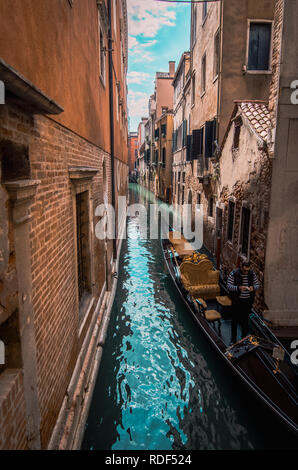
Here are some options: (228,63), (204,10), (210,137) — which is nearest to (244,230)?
(210,137)

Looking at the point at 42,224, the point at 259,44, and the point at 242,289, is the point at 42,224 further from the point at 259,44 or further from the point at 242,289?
the point at 259,44

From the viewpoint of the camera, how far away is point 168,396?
4.96m

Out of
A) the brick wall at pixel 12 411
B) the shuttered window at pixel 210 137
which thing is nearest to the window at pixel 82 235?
the brick wall at pixel 12 411

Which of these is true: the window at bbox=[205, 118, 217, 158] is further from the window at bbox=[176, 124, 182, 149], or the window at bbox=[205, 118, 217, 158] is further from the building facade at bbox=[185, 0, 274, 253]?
the window at bbox=[176, 124, 182, 149]

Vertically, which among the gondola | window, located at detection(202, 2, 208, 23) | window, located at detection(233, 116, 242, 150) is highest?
Result: window, located at detection(202, 2, 208, 23)

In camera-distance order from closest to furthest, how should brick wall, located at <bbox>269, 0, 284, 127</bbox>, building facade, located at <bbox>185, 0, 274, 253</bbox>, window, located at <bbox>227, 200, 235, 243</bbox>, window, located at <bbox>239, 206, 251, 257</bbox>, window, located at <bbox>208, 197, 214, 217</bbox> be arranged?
brick wall, located at <bbox>269, 0, 284, 127</bbox>, window, located at <bbox>239, 206, 251, 257</bbox>, window, located at <bbox>227, 200, 235, 243</bbox>, building facade, located at <bbox>185, 0, 274, 253</bbox>, window, located at <bbox>208, 197, 214, 217</bbox>

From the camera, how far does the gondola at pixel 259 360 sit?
3963 millimetres

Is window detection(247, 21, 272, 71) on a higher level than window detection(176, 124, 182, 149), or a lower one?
higher

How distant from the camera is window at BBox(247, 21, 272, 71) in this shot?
1012 cm

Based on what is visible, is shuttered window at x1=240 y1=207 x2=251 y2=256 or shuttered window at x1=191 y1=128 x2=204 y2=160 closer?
shuttered window at x1=240 y1=207 x2=251 y2=256

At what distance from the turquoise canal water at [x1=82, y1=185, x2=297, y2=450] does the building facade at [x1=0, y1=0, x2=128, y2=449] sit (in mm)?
535

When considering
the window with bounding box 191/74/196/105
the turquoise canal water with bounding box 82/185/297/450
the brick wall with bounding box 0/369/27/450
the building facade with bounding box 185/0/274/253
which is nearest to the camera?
the brick wall with bounding box 0/369/27/450

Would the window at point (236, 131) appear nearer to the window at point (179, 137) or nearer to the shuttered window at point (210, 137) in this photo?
the shuttered window at point (210, 137)

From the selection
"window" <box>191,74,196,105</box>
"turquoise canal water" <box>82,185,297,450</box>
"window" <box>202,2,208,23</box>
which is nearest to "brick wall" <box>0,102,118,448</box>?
"turquoise canal water" <box>82,185,297,450</box>
